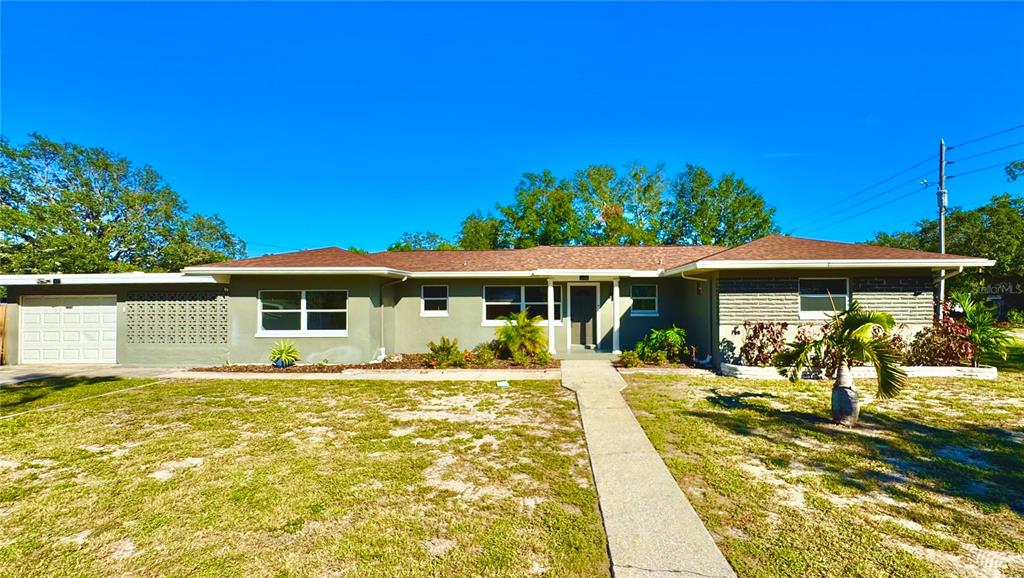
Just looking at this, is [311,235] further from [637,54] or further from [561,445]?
[561,445]

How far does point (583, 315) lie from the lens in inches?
548

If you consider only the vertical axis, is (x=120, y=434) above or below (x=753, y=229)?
below

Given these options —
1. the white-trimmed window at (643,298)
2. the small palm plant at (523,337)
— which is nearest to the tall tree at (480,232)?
the white-trimmed window at (643,298)

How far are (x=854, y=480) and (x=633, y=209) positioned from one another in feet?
101

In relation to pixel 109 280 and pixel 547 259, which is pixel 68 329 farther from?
pixel 547 259

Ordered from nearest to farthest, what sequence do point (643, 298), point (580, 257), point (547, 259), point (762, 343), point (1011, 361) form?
point (762, 343) → point (1011, 361) → point (643, 298) → point (547, 259) → point (580, 257)

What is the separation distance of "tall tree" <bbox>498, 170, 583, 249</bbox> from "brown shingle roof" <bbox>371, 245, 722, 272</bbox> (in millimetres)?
14950

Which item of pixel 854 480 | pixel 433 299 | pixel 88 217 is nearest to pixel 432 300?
pixel 433 299

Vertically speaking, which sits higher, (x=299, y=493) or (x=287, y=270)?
(x=287, y=270)

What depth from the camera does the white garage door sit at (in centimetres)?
1220

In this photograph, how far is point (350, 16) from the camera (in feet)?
38.7

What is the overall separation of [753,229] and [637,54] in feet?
74.9

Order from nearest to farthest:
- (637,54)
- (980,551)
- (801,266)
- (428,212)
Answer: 1. (980,551)
2. (801,266)
3. (637,54)
4. (428,212)

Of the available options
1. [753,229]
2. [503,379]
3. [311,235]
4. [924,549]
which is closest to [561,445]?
[924,549]
